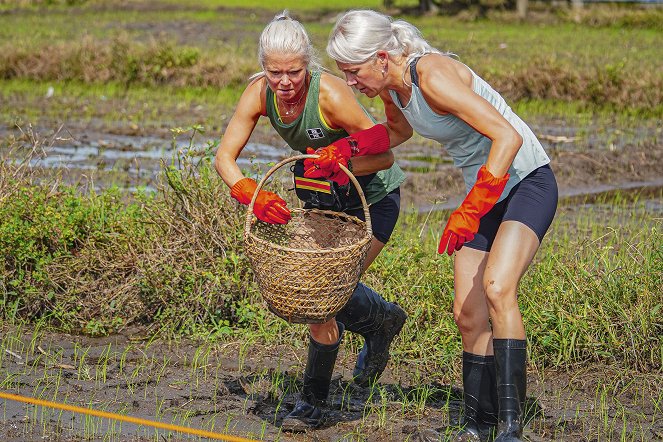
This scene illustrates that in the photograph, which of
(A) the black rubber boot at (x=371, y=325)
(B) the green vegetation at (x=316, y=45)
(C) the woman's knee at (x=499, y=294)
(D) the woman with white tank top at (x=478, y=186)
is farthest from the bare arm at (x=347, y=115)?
(B) the green vegetation at (x=316, y=45)

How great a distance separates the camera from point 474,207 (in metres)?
3.64

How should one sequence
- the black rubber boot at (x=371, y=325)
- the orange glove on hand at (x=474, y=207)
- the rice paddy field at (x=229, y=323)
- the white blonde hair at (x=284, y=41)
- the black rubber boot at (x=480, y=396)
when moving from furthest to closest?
1. the black rubber boot at (x=371, y=325)
2. the rice paddy field at (x=229, y=323)
3. the black rubber boot at (x=480, y=396)
4. the white blonde hair at (x=284, y=41)
5. the orange glove on hand at (x=474, y=207)

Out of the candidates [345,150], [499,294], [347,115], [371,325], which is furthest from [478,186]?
[371,325]

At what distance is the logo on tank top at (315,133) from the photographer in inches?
166

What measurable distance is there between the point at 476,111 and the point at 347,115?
67 cm

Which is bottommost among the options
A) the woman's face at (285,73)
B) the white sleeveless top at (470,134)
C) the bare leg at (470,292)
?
the bare leg at (470,292)

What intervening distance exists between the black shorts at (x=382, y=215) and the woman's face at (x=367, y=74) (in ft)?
2.37

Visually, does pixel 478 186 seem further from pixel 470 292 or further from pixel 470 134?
pixel 470 292

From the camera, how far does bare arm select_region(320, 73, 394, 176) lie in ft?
13.6

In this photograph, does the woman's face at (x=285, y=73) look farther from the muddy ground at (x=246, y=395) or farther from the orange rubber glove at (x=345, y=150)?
the muddy ground at (x=246, y=395)

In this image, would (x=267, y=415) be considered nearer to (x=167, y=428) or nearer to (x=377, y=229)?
(x=167, y=428)

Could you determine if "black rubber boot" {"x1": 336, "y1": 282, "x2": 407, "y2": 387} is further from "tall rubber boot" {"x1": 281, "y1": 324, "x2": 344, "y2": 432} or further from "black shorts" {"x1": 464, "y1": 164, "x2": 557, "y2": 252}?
"black shorts" {"x1": 464, "y1": 164, "x2": 557, "y2": 252}

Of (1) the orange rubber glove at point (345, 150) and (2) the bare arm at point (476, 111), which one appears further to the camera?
(1) the orange rubber glove at point (345, 150)

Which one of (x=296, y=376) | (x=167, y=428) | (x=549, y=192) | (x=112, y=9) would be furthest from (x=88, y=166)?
(x=112, y=9)
